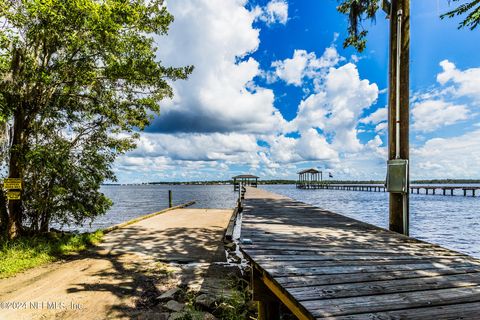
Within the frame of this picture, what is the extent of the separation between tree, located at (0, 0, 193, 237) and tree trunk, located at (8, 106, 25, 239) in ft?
0.08

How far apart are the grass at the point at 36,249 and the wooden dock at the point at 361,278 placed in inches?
222

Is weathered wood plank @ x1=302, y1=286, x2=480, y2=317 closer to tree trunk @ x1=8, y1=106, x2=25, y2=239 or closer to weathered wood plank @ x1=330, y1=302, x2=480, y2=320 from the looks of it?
weathered wood plank @ x1=330, y1=302, x2=480, y2=320

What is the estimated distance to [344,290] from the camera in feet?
8.02

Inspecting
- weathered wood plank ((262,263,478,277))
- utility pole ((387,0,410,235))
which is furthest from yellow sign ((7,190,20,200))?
utility pole ((387,0,410,235))

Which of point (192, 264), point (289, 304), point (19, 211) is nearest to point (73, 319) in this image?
point (192, 264)

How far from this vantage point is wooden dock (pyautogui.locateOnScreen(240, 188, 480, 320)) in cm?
212

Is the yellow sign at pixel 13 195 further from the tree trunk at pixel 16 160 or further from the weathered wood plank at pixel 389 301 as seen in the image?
the weathered wood plank at pixel 389 301

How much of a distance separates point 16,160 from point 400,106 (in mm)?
9926

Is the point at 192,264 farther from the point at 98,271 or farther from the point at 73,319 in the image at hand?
the point at 73,319

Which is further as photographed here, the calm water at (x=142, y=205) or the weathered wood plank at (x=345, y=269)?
the calm water at (x=142, y=205)

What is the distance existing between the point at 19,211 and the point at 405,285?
9851 millimetres

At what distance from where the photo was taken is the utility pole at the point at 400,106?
532 centimetres

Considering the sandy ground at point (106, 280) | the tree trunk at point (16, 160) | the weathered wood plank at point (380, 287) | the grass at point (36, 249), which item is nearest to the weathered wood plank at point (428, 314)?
the weathered wood plank at point (380, 287)

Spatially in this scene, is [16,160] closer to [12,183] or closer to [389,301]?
[12,183]
